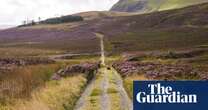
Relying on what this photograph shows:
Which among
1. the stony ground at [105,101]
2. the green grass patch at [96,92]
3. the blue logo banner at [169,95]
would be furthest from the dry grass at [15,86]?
the blue logo banner at [169,95]

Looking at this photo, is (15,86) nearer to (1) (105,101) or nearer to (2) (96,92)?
(1) (105,101)

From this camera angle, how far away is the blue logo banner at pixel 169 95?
1534cm

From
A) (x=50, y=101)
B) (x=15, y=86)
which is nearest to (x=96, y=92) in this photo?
(x=15, y=86)

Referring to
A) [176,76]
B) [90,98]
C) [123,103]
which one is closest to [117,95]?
[90,98]

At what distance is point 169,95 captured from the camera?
50.5ft

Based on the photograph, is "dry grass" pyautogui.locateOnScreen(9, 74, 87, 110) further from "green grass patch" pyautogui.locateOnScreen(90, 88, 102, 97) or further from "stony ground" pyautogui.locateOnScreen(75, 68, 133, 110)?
"green grass patch" pyautogui.locateOnScreen(90, 88, 102, 97)

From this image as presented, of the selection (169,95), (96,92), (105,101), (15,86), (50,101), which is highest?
(169,95)

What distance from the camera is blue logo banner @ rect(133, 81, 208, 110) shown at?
15336 mm

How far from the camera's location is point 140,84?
607 inches

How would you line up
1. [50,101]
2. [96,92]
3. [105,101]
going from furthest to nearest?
[96,92]
[105,101]
[50,101]

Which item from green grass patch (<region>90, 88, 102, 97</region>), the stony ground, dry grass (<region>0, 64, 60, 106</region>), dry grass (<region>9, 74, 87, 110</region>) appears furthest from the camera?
green grass patch (<region>90, 88, 102, 97</region>)

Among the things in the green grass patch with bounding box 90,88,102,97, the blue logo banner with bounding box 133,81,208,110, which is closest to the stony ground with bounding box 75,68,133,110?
the green grass patch with bounding box 90,88,102,97

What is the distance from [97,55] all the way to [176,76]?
84.2 metres

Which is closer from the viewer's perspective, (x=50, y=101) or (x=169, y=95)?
(x=169, y=95)
